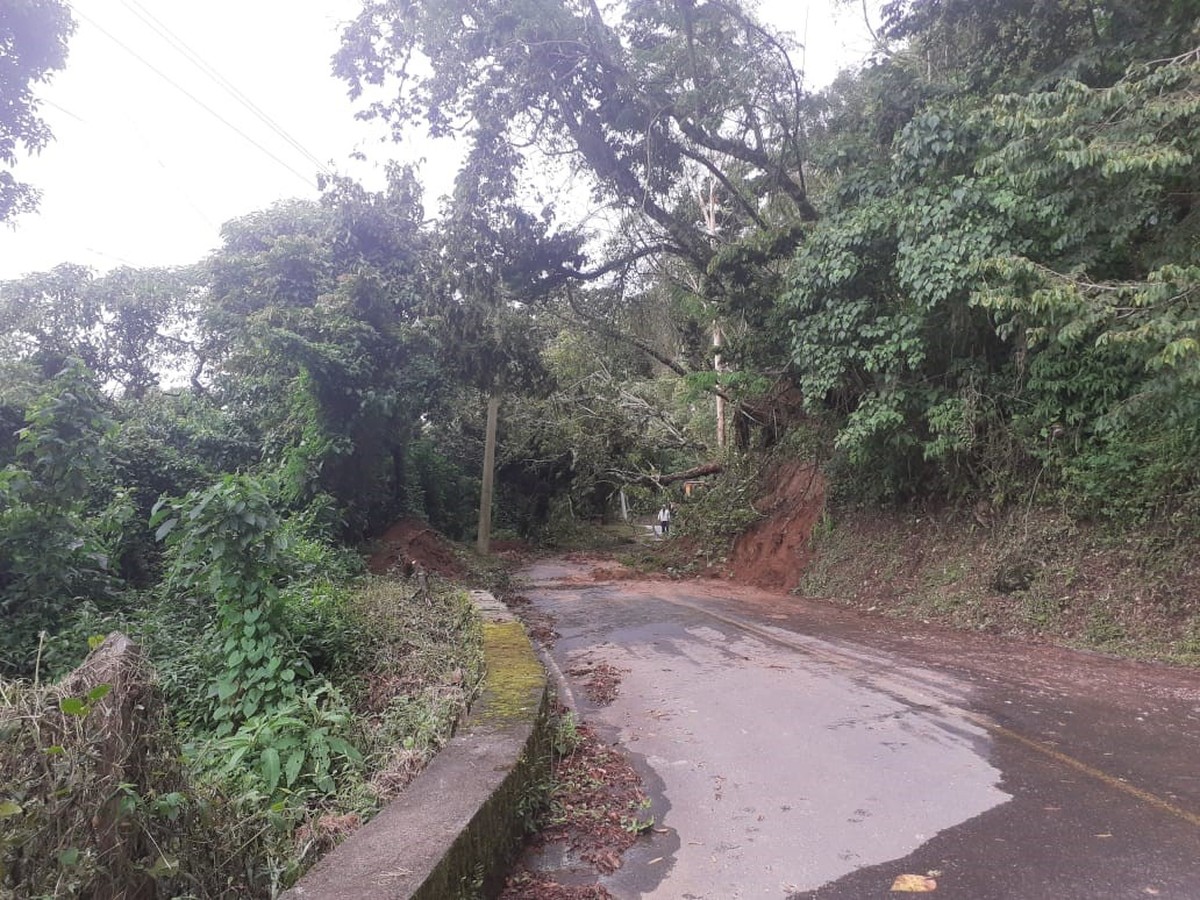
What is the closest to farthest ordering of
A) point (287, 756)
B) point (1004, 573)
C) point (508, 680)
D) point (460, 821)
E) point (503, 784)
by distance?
point (460, 821) < point (503, 784) < point (287, 756) < point (508, 680) < point (1004, 573)

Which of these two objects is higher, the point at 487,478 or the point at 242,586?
the point at 487,478

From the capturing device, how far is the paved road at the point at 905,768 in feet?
11.6

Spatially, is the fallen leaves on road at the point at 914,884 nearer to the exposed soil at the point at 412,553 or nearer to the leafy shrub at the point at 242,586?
the leafy shrub at the point at 242,586

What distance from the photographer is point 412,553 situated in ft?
52.6

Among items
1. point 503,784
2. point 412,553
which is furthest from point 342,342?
point 503,784

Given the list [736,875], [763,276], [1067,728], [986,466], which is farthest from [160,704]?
[763,276]

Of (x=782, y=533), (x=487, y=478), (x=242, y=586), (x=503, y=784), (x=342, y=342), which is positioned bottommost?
(x=503, y=784)

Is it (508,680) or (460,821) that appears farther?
(508,680)

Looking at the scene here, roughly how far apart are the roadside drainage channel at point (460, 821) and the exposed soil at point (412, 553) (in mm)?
9608

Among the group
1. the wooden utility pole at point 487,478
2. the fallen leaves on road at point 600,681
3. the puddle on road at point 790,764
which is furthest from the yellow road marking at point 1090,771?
the wooden utility pole at point 487,478

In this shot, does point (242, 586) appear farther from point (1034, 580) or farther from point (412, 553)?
point (412, 553)

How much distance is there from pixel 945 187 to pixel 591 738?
8249 millimetres

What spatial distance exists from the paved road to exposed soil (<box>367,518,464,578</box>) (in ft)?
20.7

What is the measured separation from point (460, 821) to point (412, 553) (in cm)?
1327
